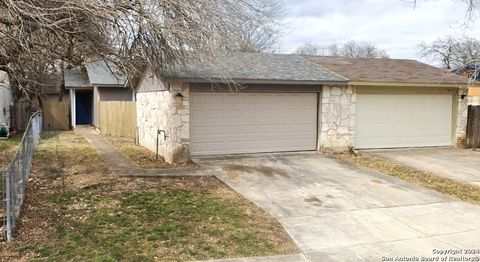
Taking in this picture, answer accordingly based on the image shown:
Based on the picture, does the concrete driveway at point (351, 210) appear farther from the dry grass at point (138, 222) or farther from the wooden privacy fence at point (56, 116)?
the wooden privacy fence at point (56, 116)

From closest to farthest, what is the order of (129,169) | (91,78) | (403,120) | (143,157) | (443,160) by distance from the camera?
(129,169) → (443,160) → (143,157) → (403,120) → (91,78)

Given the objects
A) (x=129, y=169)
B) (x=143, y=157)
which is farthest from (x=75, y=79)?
(x=129, y=169)

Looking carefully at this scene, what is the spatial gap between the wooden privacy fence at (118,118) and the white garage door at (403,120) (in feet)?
32.3

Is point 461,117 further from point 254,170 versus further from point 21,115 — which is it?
point 21,115

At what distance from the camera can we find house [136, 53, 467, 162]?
11.8 metres

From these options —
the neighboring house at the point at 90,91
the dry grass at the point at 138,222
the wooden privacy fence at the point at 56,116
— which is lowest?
the dry grass at the point at 138,222

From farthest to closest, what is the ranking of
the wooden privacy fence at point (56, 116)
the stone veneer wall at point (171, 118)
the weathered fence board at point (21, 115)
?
1. the wooden privacy fence at point (56, 116)
2. the weathered fence board at point (21, 115)
3. the stone veneer wall at point (171, 118)

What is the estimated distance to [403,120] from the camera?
1440cm

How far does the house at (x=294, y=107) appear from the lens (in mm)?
11836

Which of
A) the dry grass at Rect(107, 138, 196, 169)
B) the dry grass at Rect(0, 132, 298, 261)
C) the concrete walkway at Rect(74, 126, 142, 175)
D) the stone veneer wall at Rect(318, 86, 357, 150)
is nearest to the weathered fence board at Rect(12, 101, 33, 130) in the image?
the concrete walkway at Rect(74, 126, 142, 175)

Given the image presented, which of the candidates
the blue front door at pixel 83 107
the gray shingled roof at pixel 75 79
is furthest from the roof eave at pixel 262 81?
the blue front door at pixel 83 107

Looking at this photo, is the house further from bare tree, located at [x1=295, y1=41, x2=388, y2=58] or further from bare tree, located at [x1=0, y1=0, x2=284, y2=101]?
bare tree, located at [x1=295, y1=41, x2=388, y2=58]

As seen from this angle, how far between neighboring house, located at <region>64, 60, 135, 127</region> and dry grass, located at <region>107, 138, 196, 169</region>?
139 inches

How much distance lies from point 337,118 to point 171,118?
5.34 meters
